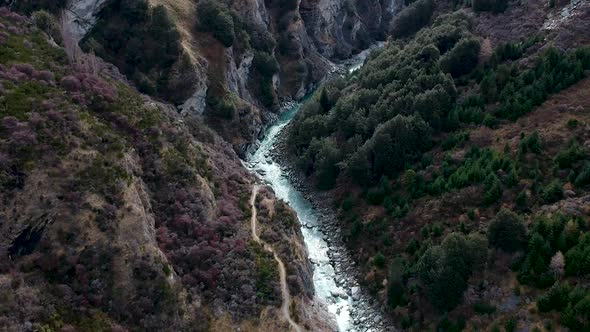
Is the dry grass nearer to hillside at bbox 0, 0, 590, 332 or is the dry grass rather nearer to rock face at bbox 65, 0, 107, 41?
hillside at bbox 0, 0, 590, 332

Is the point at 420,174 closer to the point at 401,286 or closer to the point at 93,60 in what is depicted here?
the point at 401,286

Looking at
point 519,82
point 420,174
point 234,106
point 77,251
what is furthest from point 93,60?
point 519,82

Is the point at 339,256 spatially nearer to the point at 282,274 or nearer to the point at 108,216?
the point at 282,274

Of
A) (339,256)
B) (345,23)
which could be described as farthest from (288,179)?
(345,23)

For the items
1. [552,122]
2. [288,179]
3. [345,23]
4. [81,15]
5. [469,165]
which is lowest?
[288,179]

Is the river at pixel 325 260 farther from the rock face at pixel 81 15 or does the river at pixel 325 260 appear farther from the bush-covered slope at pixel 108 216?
the rock face at pixel 81 15
